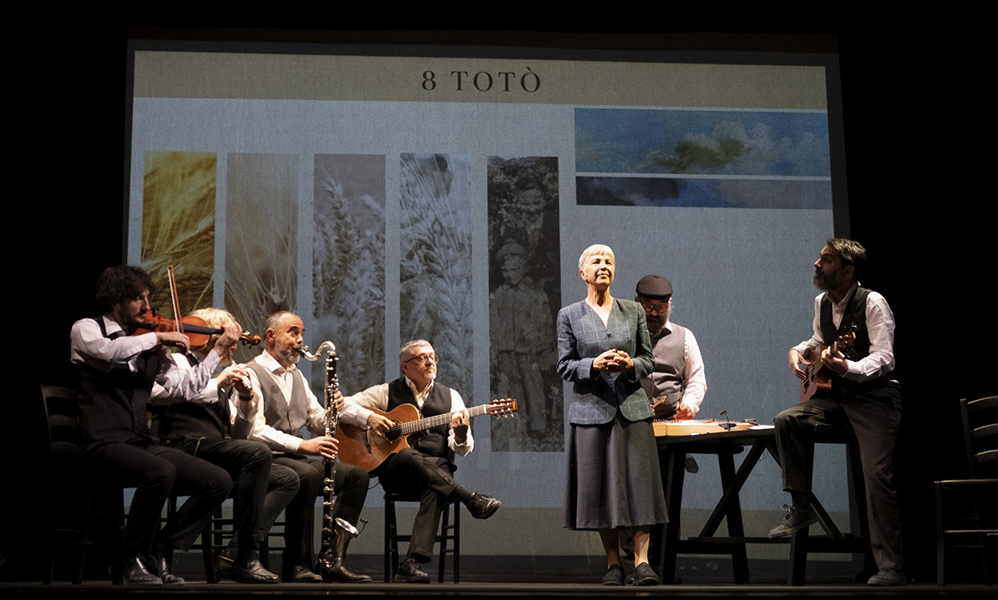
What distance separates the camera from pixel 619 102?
5.84 metres

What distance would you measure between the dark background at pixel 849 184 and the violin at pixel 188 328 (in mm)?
915

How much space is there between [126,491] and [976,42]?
5.07 meters

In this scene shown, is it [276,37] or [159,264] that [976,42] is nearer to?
[276,37]

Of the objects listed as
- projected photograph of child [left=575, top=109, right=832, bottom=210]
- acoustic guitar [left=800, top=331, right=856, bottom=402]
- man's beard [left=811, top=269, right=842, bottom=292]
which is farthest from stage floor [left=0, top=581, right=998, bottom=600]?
projected photograph of child [left=575, top=109, right=832, bottom=210]

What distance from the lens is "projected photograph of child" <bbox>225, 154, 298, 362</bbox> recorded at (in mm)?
5500

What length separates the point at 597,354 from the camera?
167 inches

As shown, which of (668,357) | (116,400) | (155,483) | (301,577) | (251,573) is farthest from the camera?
(668,357)

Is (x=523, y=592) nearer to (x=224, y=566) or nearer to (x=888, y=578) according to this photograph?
(x=888, y=578)

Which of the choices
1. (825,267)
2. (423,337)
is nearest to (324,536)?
(423,337)

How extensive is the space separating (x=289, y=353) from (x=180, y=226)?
1.21m

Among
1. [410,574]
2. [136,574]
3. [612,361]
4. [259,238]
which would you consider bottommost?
[410,574]

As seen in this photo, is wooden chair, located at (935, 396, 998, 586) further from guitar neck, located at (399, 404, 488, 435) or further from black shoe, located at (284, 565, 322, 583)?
black shoe, located at (284, 565, 322, 583)

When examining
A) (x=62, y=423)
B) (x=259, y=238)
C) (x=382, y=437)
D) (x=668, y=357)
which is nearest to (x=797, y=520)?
(x=668, y=357)

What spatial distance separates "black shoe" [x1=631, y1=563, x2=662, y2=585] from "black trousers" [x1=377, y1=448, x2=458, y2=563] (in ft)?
3.18
